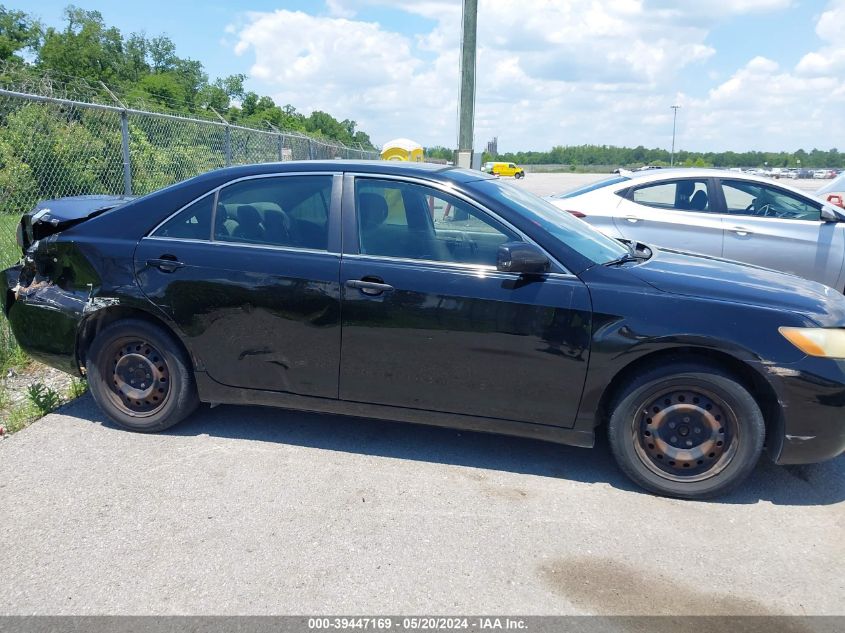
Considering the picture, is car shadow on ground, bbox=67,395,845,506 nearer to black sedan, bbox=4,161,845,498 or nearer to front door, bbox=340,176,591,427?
black sedan, bbox=4,161,845,498

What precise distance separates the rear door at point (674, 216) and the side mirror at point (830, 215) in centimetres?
107

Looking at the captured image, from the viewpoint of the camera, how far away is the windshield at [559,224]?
4.07 metres

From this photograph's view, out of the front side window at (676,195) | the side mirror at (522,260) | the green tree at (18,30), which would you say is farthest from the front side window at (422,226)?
the green tree at (18,30)

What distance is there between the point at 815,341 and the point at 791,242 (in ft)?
15.2

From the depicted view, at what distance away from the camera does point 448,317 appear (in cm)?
388

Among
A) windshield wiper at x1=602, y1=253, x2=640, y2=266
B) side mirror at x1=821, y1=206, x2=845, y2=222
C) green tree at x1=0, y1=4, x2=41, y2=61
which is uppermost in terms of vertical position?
green tree at x1=0, y1=4, x2=41, y2=61

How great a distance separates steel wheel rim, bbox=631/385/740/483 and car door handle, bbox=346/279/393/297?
1.52m

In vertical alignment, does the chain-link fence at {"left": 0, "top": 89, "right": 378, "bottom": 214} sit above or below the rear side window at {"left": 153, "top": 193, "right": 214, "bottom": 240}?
above

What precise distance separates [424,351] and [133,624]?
1.92m

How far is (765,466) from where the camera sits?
14.0 feet

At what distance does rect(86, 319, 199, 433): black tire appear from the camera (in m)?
4.39

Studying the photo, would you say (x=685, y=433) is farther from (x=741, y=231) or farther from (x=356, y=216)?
(x=741, y=231)

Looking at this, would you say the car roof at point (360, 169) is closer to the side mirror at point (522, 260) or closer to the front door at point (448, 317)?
the front door at point (448, 317)

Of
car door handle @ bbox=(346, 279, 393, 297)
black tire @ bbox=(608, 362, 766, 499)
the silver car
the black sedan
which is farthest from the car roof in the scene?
the silver car
